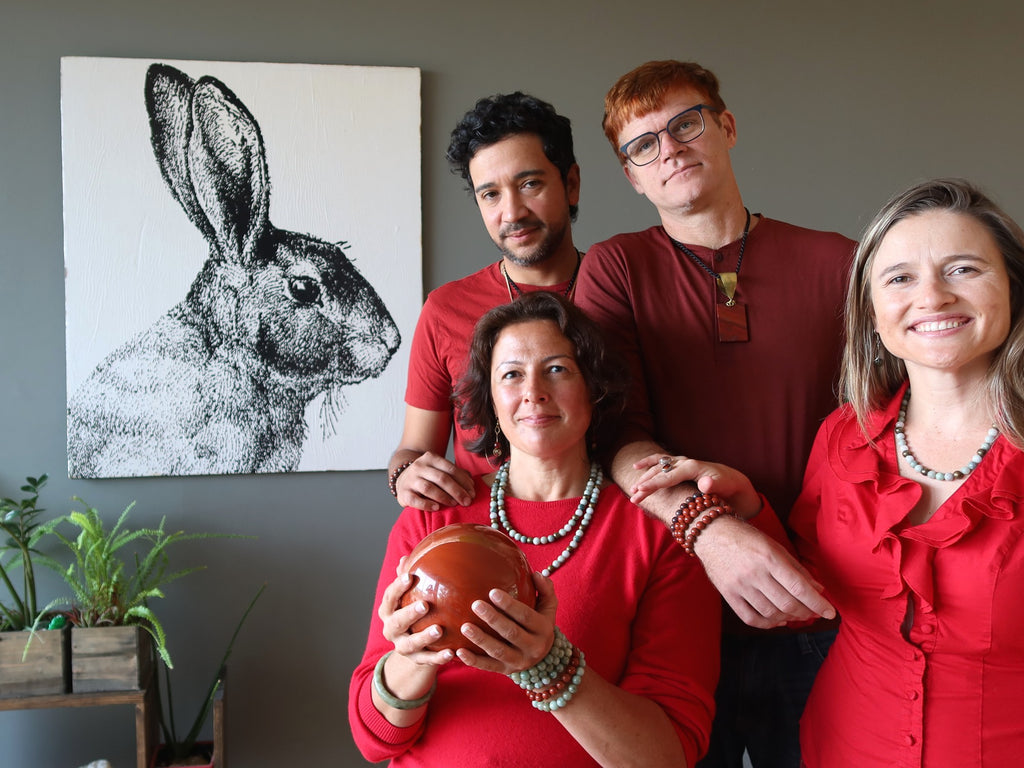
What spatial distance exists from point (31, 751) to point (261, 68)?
244 cm

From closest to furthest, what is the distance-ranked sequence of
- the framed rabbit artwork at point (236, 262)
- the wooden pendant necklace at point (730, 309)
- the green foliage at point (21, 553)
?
the wooden pendant necklace at point (730, 309) < the green foliage at point (21, 553) < the framed rabbit artwork at point (236, 262)

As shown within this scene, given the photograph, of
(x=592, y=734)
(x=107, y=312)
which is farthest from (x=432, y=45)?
(x=592, y=734)

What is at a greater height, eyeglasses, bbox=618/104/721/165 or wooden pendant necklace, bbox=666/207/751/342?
eyeglasses, bbox=618/104/721/165

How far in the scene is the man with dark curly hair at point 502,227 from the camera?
6.06ft

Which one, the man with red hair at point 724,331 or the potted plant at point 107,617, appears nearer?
the man with red hair at point 724,331

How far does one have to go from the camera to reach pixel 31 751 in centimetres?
272

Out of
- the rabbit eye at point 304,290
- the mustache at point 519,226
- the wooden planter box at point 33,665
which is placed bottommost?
the wooden planter box at point 33,665

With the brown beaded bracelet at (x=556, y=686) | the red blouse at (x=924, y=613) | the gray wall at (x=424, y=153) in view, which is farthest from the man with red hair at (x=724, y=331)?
the gray wall at (x=424, y=153)

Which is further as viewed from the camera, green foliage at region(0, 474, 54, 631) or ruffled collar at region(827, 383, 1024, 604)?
green foliage at region(0, 474, 54, 631)

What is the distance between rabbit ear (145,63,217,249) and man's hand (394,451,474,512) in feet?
5.42

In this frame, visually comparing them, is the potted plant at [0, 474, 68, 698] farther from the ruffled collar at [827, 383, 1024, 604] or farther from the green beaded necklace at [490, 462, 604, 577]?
the ruffled collar at [827, 383, 1024, 604]

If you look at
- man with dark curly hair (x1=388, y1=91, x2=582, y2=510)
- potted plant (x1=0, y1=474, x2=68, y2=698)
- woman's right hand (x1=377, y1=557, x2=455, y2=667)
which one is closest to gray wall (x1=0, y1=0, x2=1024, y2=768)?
Result: potted plant (x1=0, y1=474, x2=68, y2=698)

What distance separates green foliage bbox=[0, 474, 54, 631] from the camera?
244cm

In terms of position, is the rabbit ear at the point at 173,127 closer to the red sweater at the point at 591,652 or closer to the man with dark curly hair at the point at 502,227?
the man with dark curly hair at the point at 502,227
